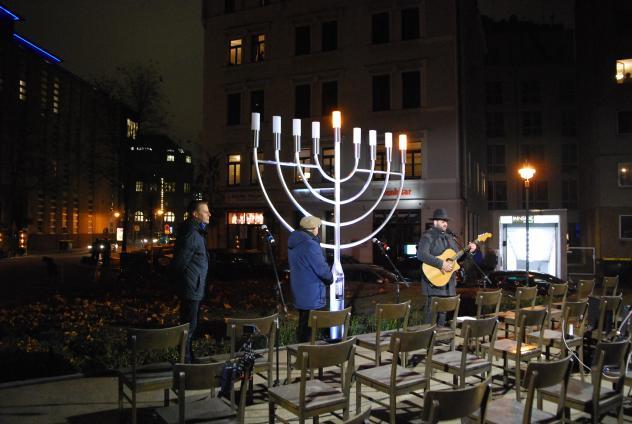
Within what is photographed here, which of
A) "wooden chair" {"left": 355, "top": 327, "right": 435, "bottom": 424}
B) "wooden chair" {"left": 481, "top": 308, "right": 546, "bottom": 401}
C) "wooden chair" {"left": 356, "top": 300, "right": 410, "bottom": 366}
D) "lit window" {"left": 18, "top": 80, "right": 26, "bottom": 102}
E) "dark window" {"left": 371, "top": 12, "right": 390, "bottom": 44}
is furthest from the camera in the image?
"lit window" {"left": 18, "top": 80, "right": 26, "bottom": 102}

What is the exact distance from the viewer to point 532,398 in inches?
129

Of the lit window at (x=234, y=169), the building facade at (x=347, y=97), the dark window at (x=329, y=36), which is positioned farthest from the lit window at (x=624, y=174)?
the lit window at (x=234, y=169)

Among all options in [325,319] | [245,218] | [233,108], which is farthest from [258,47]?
[325,319]

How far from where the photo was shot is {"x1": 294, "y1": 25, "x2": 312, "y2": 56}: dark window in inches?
1019

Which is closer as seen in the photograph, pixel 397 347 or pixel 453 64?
pixel 397 347

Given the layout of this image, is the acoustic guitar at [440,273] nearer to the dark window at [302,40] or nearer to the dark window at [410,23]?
the dark window at [410,23]

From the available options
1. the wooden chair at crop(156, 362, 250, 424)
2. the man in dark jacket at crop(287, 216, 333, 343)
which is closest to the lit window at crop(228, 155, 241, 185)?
the man in dark jacket at crop(287, 216, 333, 343)

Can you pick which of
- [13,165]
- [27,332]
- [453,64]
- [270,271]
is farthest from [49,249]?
[27,332]

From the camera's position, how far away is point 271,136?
86.4ft

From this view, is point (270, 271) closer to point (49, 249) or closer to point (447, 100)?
point (447, 100)

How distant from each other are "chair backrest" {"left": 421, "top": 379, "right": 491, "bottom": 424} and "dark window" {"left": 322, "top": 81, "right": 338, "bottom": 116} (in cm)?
2320

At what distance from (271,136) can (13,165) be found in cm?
2332

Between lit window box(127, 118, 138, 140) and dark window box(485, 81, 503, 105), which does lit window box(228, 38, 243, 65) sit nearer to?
lit window box(127, 118, 138, 140)

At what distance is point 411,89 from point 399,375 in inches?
830
